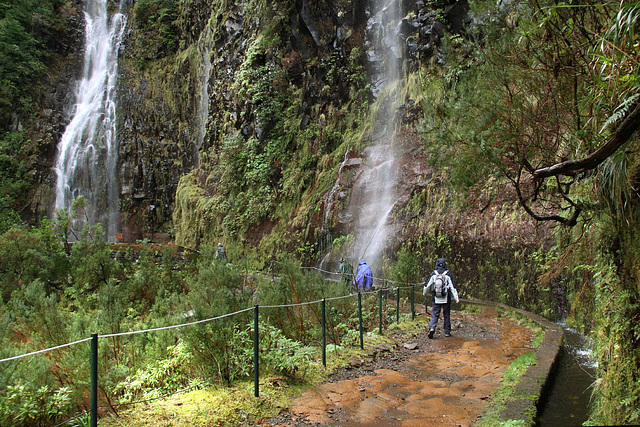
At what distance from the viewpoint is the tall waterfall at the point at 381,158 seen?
16.3 meters

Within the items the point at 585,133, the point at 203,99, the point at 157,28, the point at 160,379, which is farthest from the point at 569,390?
the point at 157,28

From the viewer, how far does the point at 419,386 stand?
5781 millimetres

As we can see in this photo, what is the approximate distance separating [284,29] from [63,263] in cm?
1711

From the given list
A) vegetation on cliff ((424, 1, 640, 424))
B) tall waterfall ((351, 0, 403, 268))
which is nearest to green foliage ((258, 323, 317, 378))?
vegetation on cliff ((424, 1, 640, 424))

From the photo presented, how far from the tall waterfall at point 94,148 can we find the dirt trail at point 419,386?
28.8 meters

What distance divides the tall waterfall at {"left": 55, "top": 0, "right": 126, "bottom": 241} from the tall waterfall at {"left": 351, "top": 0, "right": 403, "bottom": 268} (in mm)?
21017

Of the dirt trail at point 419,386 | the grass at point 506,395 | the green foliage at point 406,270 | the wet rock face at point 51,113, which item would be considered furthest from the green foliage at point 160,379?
the wet rock face at point 51,113

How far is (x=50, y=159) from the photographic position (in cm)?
3341

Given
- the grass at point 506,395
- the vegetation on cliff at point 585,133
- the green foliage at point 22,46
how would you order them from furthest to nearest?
1. the green foliage at point 22,46
2. the grass at point 506,395
3. the vegetation on cliff at point 585,133

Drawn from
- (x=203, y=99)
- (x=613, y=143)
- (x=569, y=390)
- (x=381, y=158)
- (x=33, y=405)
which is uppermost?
(x=203, y=99)

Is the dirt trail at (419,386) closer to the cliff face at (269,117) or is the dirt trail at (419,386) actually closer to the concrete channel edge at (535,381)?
the concrete channel edge at (535,381)

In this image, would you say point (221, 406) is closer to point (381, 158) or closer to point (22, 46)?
point (381, 158)

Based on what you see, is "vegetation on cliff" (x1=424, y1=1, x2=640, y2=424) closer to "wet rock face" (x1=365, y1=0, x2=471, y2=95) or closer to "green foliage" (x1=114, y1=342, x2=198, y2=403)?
"green foliage" (x1=114, y1=342, x2=198, y2=403)

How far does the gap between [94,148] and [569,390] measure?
33483 mm
